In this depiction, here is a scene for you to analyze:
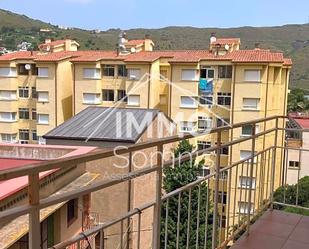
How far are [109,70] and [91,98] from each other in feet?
7.30

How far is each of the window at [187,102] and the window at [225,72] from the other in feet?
7.04

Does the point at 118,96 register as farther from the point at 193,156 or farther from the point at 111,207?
the point at 193,156

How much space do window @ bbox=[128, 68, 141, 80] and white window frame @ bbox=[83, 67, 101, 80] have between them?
216 cm

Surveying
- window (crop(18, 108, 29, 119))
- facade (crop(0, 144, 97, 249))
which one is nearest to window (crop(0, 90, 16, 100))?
window (crop(18, 108, 29, 119))

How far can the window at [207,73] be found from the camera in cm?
2323

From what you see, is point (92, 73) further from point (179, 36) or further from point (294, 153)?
point (179, 36)

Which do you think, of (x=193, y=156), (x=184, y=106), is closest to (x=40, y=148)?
(x=193, y=156)

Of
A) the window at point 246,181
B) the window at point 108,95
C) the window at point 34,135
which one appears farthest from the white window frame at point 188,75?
the window at point 246,181

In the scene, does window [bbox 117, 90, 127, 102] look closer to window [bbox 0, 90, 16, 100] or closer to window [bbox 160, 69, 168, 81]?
window [bbox 160, 69, 168, 81]

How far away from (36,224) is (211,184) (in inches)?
76.5

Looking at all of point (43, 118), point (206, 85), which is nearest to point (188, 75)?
point (206, 85)

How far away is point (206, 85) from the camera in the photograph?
23375mm

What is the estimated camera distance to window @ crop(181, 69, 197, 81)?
23217 millimetres

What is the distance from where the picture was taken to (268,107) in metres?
22.5
